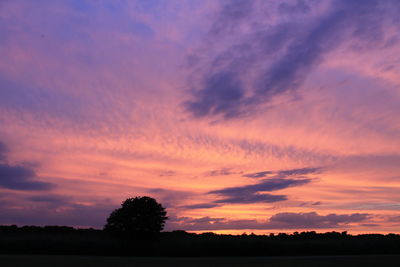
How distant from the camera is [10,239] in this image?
4347 cm

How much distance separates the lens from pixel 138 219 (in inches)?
2131

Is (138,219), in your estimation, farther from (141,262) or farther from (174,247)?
(141,262)

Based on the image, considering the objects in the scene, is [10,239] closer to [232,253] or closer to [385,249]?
[232,253]

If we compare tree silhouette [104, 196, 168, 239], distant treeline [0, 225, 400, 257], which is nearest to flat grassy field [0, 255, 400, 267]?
distant treeline [0, 225, 400, 257]

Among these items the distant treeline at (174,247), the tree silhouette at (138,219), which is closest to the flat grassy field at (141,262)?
the distant treeline at (174,247)

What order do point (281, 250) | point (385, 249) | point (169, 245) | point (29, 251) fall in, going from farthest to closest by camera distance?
point (385, 249), point (281, 250), point (169, 245), point (29, 251)

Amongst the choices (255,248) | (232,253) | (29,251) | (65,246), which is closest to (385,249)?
(255,248)

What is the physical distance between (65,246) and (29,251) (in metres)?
3.30

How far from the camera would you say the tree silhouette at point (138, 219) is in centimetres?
5369

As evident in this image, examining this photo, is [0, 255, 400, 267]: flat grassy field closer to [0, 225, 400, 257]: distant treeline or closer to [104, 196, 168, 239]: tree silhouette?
[0, 225, 400, 257]: distant treeline

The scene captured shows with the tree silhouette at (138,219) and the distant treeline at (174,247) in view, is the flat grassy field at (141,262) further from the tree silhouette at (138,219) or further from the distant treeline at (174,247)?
the tree silhouette at (138,219)

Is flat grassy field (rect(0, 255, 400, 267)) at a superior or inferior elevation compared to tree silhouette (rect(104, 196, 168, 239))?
inferior

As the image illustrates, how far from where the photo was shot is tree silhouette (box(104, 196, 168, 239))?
53.7 metres

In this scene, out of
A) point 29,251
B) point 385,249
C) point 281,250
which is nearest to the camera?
point 29,251
